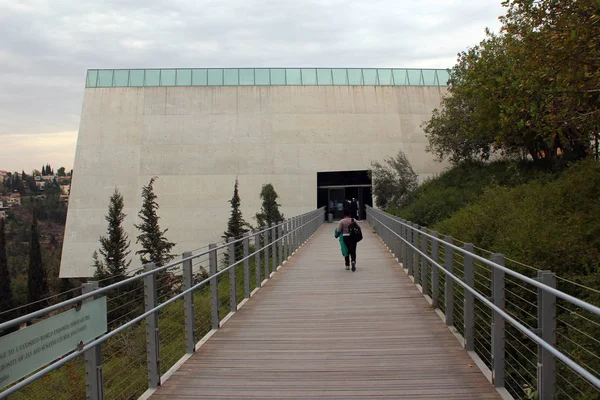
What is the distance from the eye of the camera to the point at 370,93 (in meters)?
46.7

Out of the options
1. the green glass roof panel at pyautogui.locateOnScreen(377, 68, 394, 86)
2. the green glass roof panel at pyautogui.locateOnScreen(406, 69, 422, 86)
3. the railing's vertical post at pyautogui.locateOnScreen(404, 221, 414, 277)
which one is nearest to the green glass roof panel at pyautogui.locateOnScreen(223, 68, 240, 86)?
the green glass roof panel at pyautogui.locateOnScreen(377, 68, 394, 86)

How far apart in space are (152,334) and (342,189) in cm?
4224

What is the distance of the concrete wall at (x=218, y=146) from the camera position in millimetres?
43594

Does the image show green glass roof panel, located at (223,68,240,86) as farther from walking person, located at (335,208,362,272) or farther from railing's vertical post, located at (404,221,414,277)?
railing's vertical post, located at (404,221,414,277)

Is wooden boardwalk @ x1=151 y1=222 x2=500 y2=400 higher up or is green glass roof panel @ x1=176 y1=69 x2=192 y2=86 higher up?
green glass roof panel @ x1=176 y1=69 x2=192 y2=86

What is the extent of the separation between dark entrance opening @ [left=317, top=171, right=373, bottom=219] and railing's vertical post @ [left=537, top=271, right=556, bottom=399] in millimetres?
42263

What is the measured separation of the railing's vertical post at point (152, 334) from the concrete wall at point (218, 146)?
38082 mm

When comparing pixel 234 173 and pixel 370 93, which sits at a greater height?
pixel 370 93

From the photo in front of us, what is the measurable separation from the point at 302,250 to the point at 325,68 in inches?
1171

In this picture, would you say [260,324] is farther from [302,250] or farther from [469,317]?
[302,250]

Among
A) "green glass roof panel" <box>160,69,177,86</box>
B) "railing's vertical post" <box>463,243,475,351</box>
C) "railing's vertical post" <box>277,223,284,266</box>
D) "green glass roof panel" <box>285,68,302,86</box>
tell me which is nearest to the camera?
"railing's vertical post" <box>463,243,475,351</box>

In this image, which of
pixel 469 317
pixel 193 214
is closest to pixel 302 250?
pixel 469 317

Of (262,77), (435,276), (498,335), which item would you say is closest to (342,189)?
(262,77)

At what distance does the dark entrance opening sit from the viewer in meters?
46.8
